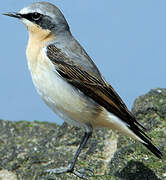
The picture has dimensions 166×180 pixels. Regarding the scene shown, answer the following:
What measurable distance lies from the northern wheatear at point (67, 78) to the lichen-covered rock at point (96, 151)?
955 mm

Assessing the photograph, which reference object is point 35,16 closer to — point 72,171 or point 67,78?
point 67,78

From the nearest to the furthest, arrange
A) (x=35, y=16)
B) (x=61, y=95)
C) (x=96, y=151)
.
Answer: (x=61, y=95), (x=35, y=16), (x=96, y=151)

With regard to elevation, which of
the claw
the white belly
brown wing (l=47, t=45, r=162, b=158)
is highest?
brown wing (l=47, t=45, r=162, b=158)

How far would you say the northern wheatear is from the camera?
9703 millimetres

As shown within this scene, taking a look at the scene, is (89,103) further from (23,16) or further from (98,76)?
(23,16)

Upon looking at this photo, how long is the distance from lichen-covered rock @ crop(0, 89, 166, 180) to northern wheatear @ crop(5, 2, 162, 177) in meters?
0.95

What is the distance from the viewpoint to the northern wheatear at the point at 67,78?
970cm

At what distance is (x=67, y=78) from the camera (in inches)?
386

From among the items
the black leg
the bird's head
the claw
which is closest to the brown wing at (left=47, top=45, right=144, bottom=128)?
the bird's head

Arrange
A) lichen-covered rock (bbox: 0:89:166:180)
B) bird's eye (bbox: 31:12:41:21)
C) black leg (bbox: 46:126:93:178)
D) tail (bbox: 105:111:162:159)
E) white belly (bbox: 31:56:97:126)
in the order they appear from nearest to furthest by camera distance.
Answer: white belly (bbox: 31:56:97:126) < tail (bbox: 105:111:162:159) < bird's eye (bbox: 31:12:41:21) < black leg (bbox: 46:126:93:178) < lichen-covered rock (bbox: 0:89:166:180)

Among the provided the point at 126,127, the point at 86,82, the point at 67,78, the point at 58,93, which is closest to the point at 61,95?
the point at 58,93

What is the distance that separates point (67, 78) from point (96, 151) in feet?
10.1

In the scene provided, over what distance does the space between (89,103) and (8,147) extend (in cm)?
424

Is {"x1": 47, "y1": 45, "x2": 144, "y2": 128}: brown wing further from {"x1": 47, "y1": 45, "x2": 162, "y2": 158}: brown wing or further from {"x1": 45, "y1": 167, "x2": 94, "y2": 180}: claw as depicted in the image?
{"x1": 45, "y1": 167, "x2": 94, "y2": 180}: claw
